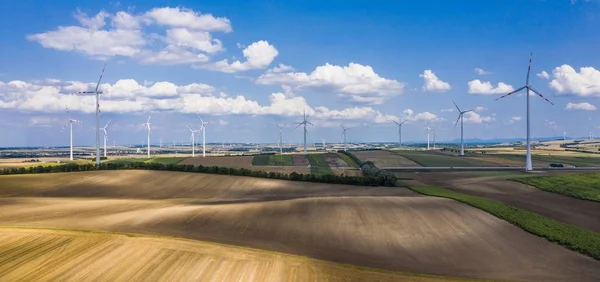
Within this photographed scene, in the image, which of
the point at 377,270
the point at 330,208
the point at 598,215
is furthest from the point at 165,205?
the point at 598,215

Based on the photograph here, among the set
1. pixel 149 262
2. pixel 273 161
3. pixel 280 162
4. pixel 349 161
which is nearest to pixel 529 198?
pixel 149 262

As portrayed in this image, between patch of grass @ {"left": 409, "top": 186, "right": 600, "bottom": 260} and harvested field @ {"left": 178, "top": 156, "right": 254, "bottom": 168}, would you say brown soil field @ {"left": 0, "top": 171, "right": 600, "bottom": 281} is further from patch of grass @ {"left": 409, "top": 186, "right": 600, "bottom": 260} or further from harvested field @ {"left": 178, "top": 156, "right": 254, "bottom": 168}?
harvested field @ {"left": 178, "top": 156, "right": 254, "bottom": 168}

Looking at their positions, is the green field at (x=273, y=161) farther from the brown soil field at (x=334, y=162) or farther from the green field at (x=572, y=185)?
the green field at (x=572, y=185)

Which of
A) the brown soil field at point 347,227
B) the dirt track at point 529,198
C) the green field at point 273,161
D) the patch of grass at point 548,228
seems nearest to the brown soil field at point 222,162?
the green field at point 273,161

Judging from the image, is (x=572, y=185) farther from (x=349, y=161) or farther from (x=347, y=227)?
(x=349, y=161)

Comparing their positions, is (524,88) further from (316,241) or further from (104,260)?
(104,260)
